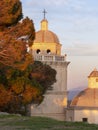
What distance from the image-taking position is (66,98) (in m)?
72.9

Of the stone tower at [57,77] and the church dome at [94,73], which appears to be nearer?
the stone tower at [57,77]

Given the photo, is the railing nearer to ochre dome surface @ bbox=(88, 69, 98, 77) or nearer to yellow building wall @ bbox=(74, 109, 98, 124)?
yellow building wall @ bbox=(74, 109, 98, 124)

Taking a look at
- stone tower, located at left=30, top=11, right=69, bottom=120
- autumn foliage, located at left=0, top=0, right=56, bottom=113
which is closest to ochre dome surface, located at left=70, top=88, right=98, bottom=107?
stone tower, located at left=30, top=11, right=69, bottom=120

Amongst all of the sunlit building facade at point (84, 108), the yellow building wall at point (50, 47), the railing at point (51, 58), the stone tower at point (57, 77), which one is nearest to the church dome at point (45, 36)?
the stone tower at point (57, 77)

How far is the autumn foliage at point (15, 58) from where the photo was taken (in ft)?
107

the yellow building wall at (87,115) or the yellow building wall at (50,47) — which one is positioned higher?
the yellow building wall at (50,47)

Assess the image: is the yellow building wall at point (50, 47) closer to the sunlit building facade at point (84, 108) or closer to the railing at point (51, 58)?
the railing at point (51, 58)

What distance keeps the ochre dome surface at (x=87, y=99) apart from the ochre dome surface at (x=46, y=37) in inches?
351

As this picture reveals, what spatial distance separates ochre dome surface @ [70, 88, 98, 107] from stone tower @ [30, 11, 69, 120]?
9.17ft

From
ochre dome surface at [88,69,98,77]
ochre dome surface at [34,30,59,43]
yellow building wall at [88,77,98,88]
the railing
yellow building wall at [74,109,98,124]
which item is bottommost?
yellow building wall at [74,109,98,124]

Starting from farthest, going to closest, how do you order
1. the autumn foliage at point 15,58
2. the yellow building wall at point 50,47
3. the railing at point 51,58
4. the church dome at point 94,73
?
the church dome at point 94,73, the yellow building wall at point 50,47, the railing at point 51,58, the autumn foliage at point 15,58

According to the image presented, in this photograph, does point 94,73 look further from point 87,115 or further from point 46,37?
point 46,37

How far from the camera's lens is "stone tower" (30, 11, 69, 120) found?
71.7m

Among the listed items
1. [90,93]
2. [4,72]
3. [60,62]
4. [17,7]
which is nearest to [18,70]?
[4,72]
